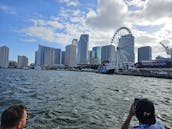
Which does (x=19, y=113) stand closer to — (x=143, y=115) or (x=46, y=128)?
(x=143, y=115)

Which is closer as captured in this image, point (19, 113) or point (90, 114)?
point (19, 113)

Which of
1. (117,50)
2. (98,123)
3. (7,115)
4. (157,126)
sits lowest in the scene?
(98,123)

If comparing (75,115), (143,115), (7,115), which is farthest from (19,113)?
(75,115)

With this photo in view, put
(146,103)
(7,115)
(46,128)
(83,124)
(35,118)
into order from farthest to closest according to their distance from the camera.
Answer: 1. (35,118)
2. (83,124)
3. (46,128)
4. (146,103)
5. (7,115)

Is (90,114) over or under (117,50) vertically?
under

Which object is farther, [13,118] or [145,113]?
[145,113]

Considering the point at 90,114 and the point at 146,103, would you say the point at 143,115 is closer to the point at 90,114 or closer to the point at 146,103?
the point at 146,103

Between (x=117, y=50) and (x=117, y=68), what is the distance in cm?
1496

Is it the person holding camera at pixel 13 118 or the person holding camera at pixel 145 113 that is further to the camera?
the person holding camera at pixel 145 113

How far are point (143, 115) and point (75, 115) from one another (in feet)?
39.5

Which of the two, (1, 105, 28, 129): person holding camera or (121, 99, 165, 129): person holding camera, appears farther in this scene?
(121, 99, 165, 129): person holding camera

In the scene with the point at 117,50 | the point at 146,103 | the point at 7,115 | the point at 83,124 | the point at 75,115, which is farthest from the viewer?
the point at 117,50

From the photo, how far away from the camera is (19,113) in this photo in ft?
12.0

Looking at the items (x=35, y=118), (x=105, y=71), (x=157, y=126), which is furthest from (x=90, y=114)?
(x=105, y=71)
